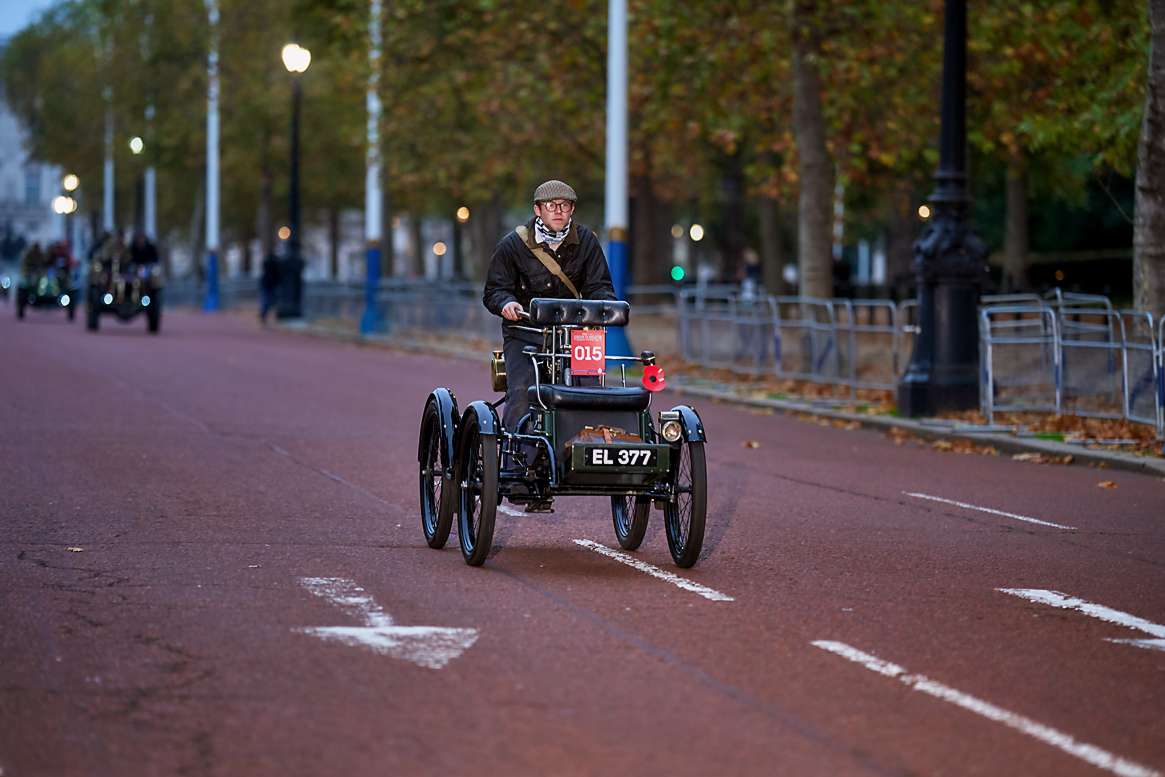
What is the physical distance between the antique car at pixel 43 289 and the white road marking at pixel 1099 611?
145ft

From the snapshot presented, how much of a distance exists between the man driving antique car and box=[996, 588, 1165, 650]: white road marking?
101 inches

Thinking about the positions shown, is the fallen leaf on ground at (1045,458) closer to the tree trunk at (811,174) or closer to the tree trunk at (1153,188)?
the tree trunk at (1153,188)

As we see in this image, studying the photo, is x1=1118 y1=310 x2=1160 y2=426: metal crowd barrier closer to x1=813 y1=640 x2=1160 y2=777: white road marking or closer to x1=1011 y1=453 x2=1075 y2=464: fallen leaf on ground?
x1=1011 y1=453 x2=1075 y2=464: fallen leaf on ground

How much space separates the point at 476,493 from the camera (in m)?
10.5

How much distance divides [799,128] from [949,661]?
23062 mm

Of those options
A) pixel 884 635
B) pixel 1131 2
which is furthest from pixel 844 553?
pixel 1131 2

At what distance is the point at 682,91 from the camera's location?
35.9m

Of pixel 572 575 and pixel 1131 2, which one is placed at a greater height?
pixel 1131 2

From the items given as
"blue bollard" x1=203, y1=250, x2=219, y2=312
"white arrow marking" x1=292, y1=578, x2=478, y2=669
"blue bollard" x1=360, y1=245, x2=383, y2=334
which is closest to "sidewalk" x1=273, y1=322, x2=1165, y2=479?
"white arrow marking" x1=292, y1=578, x2=478, y2=669

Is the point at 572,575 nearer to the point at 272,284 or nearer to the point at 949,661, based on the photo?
the point at 949,661

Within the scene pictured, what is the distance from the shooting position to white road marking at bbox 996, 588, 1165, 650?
8.83 meters

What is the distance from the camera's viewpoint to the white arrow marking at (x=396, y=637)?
8062mm

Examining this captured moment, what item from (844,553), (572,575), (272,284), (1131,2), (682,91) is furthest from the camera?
(272,284)

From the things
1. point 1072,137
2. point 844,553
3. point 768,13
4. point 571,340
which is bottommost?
point 844,553
